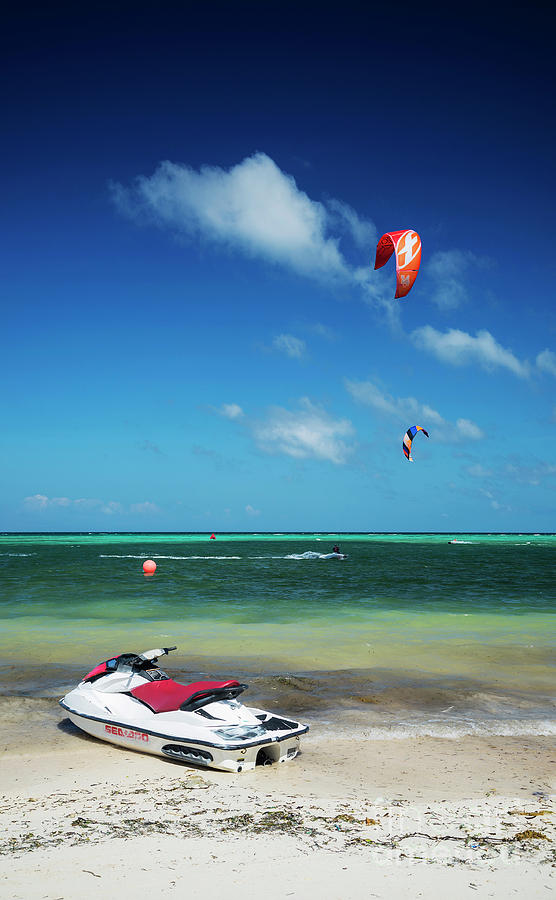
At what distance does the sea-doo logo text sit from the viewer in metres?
7.16

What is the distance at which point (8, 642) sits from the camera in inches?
592

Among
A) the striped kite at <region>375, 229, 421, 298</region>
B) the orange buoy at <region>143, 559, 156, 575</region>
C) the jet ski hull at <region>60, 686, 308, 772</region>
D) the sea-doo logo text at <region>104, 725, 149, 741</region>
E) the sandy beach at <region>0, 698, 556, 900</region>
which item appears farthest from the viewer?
the orange buoy at <region>143, 559, 156, 575</region>

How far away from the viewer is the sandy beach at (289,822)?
419 cm

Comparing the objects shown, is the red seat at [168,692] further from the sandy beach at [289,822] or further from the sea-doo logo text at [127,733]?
the sandy beach at [289,822]

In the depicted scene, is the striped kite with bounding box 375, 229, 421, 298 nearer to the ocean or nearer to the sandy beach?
the ocean

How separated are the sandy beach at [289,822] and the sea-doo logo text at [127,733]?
8.1 inches

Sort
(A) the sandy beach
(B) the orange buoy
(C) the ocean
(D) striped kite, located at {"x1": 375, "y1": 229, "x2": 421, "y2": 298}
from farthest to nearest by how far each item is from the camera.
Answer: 1. (B) the orange buoy
2. (D) striped kite, located at {"x1": 375, "y1": 229, "x2": 421, "y2": 298}
3. (C) the ocean
4. (A) the sandy beach

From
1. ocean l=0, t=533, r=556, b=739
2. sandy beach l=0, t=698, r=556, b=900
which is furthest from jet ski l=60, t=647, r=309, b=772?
ocean l=0, t=533, r=556, b=739

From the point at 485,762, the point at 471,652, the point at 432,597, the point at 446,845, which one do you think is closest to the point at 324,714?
the point at 485,762

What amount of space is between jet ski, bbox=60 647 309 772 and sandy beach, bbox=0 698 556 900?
0.17 meters

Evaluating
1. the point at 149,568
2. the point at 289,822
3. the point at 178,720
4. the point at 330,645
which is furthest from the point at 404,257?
the point at 149,568

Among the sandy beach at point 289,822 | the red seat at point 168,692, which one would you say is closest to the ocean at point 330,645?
the sandy beach at point 289,822

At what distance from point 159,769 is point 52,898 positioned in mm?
2937

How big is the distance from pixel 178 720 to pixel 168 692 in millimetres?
510
